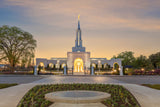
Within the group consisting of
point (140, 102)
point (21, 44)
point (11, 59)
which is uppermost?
point (21, 44)

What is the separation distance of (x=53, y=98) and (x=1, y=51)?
29344 millimetres

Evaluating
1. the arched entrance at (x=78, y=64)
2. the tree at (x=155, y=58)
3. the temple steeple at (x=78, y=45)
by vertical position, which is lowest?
the arched entrance at (x=78, y=64)

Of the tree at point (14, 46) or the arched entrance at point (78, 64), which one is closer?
the tree at point (14, 46)

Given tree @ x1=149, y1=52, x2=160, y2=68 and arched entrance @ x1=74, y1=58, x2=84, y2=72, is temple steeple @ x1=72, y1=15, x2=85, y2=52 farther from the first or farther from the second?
tree @ x1=149, y1=52, x2=160, y2=68

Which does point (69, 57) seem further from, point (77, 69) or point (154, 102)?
point (154, 102)

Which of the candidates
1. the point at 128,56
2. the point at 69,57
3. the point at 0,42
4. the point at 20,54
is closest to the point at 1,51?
the point at 0,42

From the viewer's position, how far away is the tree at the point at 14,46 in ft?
101

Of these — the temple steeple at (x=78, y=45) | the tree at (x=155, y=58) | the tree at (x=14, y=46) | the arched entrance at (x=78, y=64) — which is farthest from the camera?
the tree at (x=155, y=58)

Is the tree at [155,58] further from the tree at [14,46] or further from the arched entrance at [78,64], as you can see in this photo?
the tree at [14,46]

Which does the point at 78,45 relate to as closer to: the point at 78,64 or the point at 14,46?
the point at 78,64

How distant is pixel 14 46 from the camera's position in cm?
3133

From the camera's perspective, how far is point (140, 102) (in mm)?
6617

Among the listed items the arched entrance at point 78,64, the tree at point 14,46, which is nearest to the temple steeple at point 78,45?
the arched entrance at point 78,64

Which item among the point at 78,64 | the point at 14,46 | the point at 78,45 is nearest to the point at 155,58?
the point at 78,45
